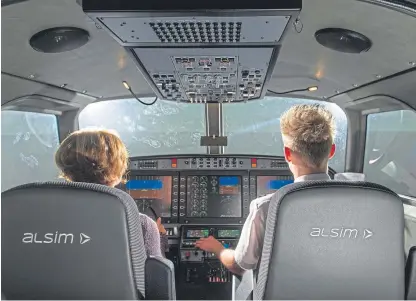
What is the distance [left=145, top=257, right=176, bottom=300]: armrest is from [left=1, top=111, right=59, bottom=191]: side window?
5.82ft

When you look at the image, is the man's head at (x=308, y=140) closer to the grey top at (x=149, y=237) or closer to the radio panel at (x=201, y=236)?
the grey top at (x=149, y=237)

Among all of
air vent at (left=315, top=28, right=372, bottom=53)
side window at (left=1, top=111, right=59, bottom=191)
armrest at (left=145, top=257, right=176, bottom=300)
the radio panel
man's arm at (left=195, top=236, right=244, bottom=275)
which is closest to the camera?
armrest at (left=145, top=257, right=176, bottom=300)

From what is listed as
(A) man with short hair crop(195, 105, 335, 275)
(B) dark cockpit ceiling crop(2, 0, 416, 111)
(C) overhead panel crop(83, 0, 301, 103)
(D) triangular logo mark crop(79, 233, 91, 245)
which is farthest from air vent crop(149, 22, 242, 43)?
(D) triangular logo mark crop(79, 233, 91, 245)

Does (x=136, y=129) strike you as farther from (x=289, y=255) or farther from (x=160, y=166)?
(x=289, y=255)

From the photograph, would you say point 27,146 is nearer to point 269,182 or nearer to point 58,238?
point 269,182

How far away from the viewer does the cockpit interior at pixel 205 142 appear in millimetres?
1418

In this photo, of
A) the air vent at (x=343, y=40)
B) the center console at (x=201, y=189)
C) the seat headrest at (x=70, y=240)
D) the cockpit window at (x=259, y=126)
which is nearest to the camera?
the seat headrest at (x=70, y=240)

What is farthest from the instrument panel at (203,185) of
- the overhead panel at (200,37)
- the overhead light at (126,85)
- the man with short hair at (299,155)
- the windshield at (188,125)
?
the man with short hair at (299,155)

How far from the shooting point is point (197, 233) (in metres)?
3.63

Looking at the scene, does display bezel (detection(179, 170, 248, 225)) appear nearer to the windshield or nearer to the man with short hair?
the windshield

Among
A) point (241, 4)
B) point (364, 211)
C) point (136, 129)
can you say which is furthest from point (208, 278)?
point (241, 4)

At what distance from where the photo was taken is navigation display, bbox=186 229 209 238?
3.61m

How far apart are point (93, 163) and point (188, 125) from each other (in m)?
2.35

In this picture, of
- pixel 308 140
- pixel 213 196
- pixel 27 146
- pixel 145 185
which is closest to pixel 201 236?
pixel 213 196
